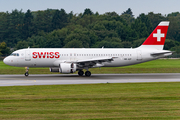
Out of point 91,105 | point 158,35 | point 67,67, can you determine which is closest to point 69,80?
point 67,67

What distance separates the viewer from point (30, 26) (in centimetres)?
15025

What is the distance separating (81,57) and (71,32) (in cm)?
8910

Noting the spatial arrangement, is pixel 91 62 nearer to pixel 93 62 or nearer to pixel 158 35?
pixel 93 62

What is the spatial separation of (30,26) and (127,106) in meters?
139

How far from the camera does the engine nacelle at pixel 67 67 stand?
116 feet

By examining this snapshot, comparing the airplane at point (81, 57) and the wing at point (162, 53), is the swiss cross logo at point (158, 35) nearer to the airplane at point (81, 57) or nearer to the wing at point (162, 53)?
the airplane at point (81, 57)

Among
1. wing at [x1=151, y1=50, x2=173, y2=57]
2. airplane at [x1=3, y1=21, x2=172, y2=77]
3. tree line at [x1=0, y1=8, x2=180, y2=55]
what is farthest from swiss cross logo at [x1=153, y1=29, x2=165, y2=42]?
tree line at [x1=0, y1=8, x2=180, y2=55]

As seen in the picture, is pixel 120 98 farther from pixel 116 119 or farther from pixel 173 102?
pixel 116 119

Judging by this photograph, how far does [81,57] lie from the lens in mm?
39125

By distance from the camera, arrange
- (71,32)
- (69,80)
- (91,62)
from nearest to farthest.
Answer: (69,80) < (91,62) < (71,32)

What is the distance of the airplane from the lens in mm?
37188

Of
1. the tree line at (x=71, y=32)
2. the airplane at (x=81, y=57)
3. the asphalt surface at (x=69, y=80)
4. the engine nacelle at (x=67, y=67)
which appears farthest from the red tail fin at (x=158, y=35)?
the tree line at (x=71, y=32)

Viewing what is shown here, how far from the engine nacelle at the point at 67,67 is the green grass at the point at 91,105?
47.4 ft

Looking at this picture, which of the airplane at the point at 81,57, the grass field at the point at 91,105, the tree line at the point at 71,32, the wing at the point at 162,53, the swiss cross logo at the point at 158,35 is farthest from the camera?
the tree line at the point at 71,32
